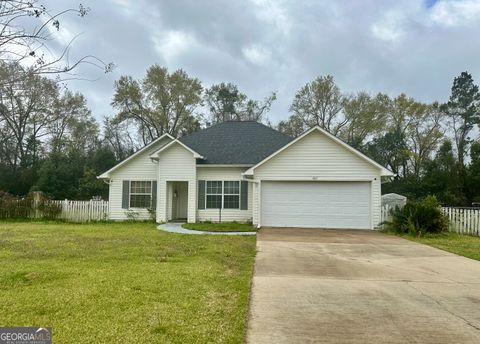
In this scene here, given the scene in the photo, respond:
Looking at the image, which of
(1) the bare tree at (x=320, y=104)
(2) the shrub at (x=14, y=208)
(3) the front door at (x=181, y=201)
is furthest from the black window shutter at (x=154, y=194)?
(1) the bare tree at (x=320, y=104)

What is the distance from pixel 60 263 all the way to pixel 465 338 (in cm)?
696

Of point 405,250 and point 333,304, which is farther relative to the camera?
point 405,250

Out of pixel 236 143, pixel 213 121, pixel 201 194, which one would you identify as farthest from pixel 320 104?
pixel 201 194

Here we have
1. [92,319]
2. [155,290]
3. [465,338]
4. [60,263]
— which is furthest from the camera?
[60,263]

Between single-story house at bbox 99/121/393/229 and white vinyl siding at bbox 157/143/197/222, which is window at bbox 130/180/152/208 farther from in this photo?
white vinyl siding at bbox 157/143/197/222

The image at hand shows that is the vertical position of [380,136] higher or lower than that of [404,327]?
higher

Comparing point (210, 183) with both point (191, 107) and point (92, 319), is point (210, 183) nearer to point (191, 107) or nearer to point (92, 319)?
point (92, 319)

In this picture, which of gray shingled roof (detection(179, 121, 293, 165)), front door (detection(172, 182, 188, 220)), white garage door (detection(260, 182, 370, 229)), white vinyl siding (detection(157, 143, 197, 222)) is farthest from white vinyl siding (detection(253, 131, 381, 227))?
front door (detection(172, 182, 188, 220))

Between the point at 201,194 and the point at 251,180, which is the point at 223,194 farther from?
the point at 251,180

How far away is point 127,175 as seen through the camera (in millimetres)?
18922

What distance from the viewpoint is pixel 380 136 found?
38.7 meters

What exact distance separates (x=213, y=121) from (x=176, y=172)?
23.8 metres

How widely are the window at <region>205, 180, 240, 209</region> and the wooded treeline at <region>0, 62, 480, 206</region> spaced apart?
1819 centimetres

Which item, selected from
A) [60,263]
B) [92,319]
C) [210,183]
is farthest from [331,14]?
[92,319]
